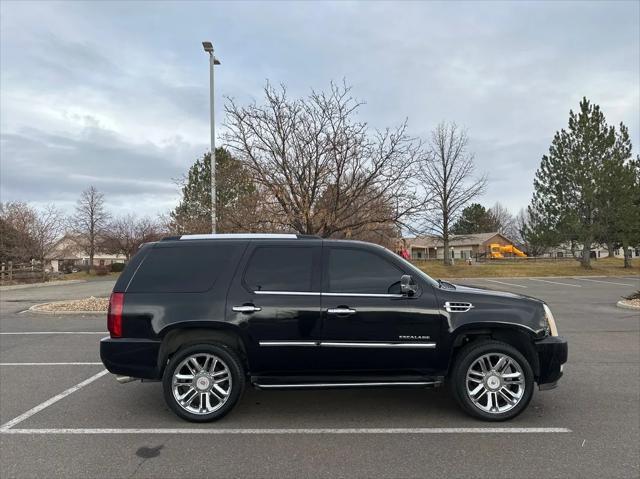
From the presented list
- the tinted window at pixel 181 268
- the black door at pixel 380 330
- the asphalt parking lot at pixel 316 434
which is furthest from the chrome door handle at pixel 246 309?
the asphalt parking lot at pixel 316 434

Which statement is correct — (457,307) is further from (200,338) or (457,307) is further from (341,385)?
(200,338)

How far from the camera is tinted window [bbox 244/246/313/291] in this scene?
485 cm

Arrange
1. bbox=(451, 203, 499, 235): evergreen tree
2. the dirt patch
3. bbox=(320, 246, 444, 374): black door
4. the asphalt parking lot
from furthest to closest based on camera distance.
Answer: bbox=(451, 203, 499, 235): evergreen tree < the dirt patch < bbox=(320, 246, 444, 374): black door < the asphalt parking lot

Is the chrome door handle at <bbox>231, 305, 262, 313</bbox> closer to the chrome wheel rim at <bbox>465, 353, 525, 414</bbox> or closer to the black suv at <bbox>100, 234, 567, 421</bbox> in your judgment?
the black suv at <bbox>100, 234, 567, 421</bbox>

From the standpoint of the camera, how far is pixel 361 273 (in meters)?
4.92

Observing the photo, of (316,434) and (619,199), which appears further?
(619,199)

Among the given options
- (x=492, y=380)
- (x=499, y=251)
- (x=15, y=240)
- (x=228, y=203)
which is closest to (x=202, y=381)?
(x=492, y=380)

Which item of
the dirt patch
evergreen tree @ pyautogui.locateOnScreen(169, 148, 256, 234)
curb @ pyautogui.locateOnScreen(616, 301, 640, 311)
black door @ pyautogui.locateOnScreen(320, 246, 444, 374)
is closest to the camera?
black door @ pyautogui.locateOnScreen(320, 246, 444, 374)

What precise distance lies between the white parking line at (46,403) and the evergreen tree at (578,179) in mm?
36623

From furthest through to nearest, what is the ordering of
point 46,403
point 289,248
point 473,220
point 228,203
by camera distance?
1. point 473,220
2. point 228,203
3. point 46,403
4. point 289,248

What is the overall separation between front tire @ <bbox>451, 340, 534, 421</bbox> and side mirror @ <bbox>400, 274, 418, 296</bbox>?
31.5 inches

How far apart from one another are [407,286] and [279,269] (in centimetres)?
130

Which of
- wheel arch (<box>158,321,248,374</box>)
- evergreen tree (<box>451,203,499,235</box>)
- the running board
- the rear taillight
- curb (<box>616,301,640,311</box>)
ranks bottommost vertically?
curb (<box>616,301,640,311</box>)

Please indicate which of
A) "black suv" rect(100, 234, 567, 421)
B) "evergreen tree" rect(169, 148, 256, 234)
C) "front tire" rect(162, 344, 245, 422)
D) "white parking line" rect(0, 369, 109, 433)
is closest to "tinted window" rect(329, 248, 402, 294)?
"black suv" rect(100, 234, 567, 421)
